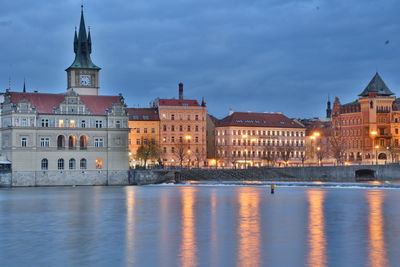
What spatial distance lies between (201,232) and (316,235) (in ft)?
22.0

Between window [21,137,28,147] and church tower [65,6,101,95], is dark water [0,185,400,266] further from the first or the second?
church tower [65,6,101,95]

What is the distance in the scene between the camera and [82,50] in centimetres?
12488

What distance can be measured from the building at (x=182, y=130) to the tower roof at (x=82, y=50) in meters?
28.3

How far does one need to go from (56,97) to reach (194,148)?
157ft

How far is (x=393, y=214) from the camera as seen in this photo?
2184 inches

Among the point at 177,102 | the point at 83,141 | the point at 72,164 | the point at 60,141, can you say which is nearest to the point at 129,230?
the point at 72,164

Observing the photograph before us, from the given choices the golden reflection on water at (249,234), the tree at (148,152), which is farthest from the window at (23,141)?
the golden reflection on water at (249,234)

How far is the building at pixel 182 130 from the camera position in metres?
151

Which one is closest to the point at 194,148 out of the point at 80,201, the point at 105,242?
the point at 80,201

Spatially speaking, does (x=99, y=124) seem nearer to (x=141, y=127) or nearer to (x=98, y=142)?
(x=98, y=142)

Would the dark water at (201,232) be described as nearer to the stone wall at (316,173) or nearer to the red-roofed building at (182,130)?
the stone wall at (316,173)

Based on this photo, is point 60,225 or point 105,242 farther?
point 60,225

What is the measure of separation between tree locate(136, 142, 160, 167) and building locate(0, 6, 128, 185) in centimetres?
1872

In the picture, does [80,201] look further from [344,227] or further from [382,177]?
[382,177]
